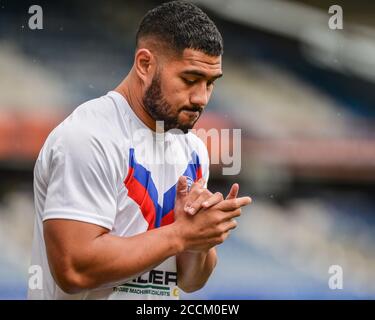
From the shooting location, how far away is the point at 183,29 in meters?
1.50

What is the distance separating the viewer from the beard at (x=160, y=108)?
150 cm

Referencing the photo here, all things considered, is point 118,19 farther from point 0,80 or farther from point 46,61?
point 0,80

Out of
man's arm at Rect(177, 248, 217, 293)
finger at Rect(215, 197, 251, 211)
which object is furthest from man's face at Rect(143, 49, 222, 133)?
man's arm at Rect(177, 248, 217, 293)

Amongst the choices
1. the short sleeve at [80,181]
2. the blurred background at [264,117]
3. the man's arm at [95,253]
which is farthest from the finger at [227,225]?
the blurred background at [264,117]

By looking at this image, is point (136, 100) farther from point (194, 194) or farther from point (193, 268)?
point (193, 268)

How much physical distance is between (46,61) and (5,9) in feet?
0.97

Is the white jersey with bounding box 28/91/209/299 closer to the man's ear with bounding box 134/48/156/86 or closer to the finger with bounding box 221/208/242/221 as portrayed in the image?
the man's ear with bounding box 134/48/156/86

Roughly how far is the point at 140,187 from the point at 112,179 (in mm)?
103

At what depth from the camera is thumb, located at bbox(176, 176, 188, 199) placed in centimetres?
146

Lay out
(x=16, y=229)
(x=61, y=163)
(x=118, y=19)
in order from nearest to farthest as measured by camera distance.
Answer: (x=61, y=163)
(x=16, y=229)
(x=118, y=19)

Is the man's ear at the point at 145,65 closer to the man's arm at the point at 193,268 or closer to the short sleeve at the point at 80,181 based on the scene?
the short sleeve at the point at 80,181

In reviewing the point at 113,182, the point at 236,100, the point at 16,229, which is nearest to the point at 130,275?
the point at 113,182

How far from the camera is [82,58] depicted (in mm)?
2965

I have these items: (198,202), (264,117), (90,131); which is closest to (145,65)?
(90,131)
